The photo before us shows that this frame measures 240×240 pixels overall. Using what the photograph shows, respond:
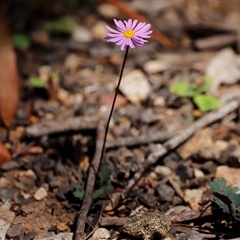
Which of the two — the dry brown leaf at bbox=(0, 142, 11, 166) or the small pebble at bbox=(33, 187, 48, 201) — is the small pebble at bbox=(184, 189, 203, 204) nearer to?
the small pebble at bbox=(33, 187, 48, 201)

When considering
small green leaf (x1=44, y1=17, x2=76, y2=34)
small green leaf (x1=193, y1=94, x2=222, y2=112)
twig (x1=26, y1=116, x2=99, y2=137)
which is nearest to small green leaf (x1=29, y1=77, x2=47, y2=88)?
twig (x1=26, y1=116, x2=99, y2=137)

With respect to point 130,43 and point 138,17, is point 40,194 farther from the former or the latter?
point 138,17

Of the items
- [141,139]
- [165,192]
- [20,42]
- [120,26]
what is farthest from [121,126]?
[20,42]

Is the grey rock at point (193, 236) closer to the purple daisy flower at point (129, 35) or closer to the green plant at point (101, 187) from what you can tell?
the green plant at point (101, 187)

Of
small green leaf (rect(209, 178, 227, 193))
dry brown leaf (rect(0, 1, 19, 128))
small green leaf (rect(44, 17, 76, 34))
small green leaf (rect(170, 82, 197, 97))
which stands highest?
small green leaf (rect(44, 17, 76, 34))

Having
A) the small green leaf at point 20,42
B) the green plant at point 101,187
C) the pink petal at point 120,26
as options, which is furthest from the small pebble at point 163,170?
the small green leaf at point 20,42

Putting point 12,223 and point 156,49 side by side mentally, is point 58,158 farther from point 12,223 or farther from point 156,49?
point 156,49
